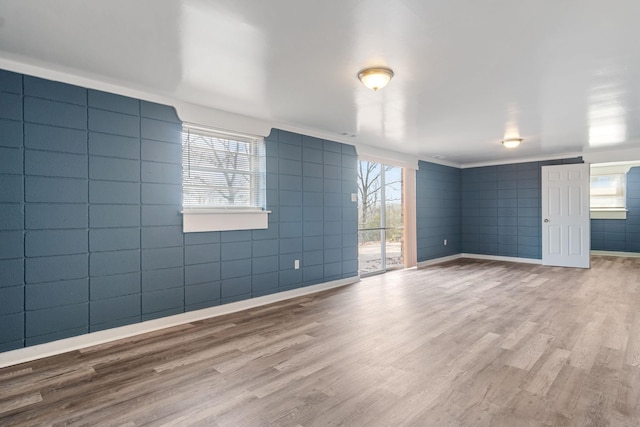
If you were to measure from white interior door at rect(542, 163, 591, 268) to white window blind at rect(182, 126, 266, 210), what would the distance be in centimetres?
604

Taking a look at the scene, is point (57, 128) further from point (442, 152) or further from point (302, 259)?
point (442, 152)

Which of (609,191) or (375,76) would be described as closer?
(375,76)

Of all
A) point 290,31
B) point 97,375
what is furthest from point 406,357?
point 290,31

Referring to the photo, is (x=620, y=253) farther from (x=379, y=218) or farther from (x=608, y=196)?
(x=379, y=218)

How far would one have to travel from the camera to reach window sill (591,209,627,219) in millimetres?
8203

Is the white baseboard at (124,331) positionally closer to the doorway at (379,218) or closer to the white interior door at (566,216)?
the doorway at (379,218)

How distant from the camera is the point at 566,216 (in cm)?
685

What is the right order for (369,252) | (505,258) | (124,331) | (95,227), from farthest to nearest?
1. (505,258)
2. (369,252)
3. (124,331)
4. (95,227)

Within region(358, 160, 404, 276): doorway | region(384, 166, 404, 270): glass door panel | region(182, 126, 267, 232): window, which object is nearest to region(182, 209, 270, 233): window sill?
region(182, 126, 267, 232): window

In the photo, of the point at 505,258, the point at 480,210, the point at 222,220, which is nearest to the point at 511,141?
the point at 480,210

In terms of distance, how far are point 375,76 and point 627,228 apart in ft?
29.0

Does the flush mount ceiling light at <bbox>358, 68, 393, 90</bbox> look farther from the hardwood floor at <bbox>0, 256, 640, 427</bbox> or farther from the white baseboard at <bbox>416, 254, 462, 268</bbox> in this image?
the white baseboard at <bbox>416, 254, 462, 268</bbox>

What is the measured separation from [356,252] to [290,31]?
402 centimetres

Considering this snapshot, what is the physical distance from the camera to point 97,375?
8.09 feet
